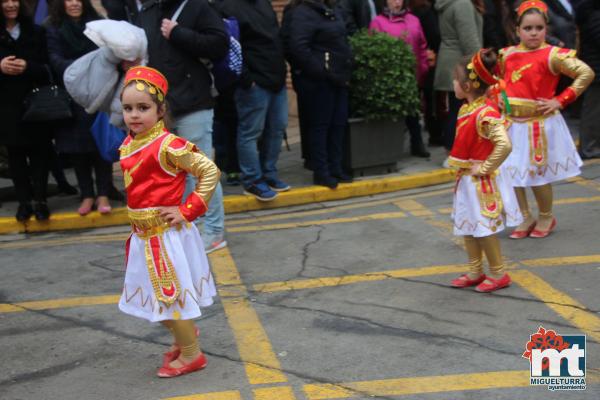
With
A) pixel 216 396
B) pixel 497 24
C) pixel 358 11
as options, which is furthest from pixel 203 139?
pixel 497 24

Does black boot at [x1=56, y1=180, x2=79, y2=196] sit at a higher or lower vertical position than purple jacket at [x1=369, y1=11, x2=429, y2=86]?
lower

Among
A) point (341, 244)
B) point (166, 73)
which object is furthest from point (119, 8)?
point (341, 244)

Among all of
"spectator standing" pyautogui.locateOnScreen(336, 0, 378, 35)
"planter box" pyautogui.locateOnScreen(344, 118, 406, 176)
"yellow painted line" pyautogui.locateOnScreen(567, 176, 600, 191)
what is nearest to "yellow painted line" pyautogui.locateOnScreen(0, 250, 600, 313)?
"yellow painted line" pyautogui.locateOnScreen(567, 176, 600, 191)

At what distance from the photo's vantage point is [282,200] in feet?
29.6

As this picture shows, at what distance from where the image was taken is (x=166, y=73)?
721 cm

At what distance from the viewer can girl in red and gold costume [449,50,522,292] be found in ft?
19.5

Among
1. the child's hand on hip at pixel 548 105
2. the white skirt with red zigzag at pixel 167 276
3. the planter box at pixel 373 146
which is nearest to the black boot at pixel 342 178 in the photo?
the planter box at pixel 373 146

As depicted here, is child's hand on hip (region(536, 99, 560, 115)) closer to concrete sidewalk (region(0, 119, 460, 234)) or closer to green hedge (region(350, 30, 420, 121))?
green hedge (region(350, 30, 420, 121))

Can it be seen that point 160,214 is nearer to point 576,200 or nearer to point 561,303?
point 561,303

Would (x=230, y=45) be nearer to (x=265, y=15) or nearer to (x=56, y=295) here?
(x=265, y=15)

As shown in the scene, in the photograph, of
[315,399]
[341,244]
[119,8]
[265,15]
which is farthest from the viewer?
[119,8]

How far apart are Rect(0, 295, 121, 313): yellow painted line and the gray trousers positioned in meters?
5.98

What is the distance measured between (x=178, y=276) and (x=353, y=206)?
411 centimetres

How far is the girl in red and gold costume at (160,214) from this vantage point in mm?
4914
